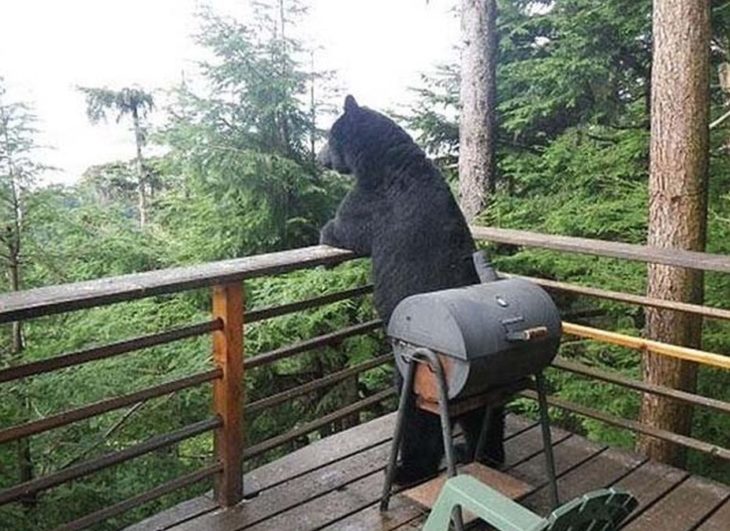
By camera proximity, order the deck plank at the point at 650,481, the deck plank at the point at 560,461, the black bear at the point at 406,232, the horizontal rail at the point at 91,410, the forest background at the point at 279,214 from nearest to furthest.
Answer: the horizontal rail at the point at 91,410 → the black bear at the point at 406,232 → the deck plank at the point at 650,481 → the deck plank at the point at 560,461 → the forest background at the point at 279,214

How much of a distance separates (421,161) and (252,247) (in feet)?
12.8

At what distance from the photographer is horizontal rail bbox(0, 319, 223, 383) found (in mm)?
1829

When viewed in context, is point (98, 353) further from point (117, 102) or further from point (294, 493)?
point (117, 102)

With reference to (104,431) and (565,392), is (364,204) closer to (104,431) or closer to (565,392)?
(565,392)

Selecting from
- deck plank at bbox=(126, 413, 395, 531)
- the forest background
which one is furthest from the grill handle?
the forest background

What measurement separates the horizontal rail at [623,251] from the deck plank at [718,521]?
0.90 m

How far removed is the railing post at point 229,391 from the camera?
233cm

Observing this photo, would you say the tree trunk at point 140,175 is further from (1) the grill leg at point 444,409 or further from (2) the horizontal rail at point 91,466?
(1) the grill leg at point 444,409

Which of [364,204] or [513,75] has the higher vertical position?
[513,75]

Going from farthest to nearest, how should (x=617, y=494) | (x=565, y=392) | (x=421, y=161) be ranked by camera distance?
(x=565, y=392)
(x=421, y=161)
(x=617, y=494)

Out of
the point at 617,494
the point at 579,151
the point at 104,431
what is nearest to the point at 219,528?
the point at 617,494

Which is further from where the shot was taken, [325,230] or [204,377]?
[325,230]

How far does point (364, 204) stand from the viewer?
106 inches

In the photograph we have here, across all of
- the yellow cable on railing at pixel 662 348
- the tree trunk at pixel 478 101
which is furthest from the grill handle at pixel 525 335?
the tree trunk at pixel 478 101
